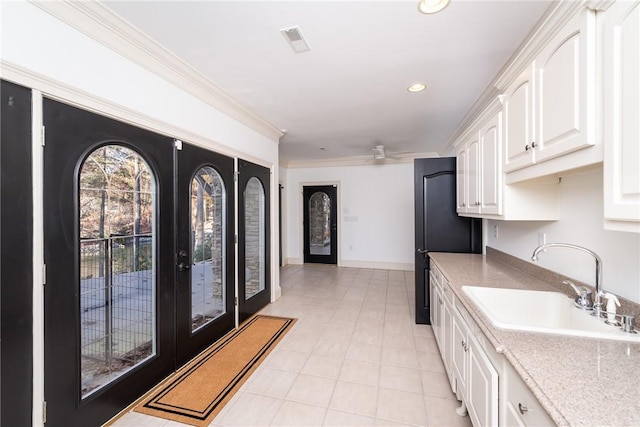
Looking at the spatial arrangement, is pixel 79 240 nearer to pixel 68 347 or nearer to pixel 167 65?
pixel 68 347

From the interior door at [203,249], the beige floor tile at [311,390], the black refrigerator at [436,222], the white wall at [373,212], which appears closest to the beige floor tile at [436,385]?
the beige floor tile at [311,390]

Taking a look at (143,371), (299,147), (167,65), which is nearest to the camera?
(143,371)

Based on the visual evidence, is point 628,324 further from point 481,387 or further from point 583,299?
point 481,387

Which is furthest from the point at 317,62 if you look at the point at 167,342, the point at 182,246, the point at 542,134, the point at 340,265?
the point at 340,265

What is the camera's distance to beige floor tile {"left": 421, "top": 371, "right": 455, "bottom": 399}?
1.98 metres

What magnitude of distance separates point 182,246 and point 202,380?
112 centimetres

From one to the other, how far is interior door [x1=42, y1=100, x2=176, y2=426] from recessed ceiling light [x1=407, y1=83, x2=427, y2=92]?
2305 mm

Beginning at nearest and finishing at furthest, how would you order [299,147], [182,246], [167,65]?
[167,65], [182,246], [299,147]

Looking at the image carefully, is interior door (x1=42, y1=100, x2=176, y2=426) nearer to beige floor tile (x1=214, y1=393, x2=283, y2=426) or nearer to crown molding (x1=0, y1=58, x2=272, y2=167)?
crown molding (x1=0, y1=58, x2=272, y2=167)

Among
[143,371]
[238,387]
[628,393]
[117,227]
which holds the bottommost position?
[238,387]

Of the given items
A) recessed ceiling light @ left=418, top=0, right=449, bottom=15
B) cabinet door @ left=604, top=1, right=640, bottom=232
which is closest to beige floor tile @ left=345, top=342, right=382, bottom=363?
cabinet door @ left=604, top=1, right=640, bottom=232

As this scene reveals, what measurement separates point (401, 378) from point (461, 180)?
2.05 meters

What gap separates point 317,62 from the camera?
7.10 feet

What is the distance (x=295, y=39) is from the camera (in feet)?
6.12
